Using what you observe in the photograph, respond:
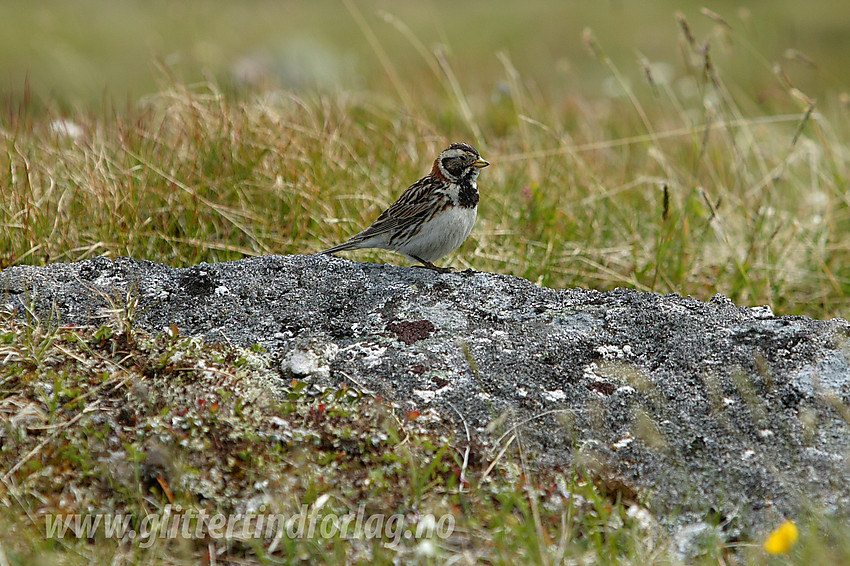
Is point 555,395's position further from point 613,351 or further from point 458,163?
point 458,163

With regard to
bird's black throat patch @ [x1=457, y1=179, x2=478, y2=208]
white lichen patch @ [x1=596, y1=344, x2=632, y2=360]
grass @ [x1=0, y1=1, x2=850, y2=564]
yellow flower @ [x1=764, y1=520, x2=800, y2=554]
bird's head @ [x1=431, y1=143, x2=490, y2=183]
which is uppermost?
bird's head @ [x1=431, y1=143, x2=490, y2=183]

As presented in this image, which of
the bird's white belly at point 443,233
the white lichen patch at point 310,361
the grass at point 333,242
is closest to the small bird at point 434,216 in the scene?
the bird's white belly at point 443,233

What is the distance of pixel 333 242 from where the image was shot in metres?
5.45

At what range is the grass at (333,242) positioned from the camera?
2.67 meters

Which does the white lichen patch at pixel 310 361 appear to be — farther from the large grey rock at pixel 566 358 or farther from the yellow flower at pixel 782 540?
the yellow flower at pixel 782 540

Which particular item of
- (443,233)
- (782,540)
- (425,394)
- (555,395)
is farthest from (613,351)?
(443,233)

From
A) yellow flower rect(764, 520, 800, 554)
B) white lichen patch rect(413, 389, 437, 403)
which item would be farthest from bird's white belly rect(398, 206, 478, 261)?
yellow flower rect(764, 520, 800, 554)

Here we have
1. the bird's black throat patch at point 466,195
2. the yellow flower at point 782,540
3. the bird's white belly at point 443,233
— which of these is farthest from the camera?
the bird's black throat patch at point 466,195

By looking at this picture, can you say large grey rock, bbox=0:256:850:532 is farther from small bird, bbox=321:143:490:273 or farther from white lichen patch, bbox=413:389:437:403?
small bird, bbox=321:143:490:273

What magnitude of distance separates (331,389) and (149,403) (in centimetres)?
64

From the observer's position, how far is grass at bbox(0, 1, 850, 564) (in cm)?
267

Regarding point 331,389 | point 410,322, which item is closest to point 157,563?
point 331,389

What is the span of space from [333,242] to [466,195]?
1014 mm

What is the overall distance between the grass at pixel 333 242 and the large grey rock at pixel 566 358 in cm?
17
